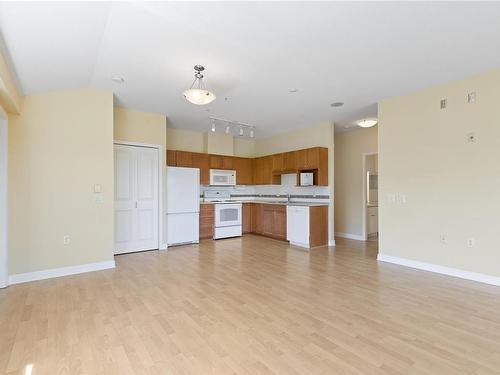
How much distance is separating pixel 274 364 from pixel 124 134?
14.9 ft

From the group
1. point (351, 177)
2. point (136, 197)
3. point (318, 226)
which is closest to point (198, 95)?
point (136, 197)

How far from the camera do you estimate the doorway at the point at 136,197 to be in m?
4.87

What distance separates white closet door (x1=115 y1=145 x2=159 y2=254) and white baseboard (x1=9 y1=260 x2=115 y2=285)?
825mm

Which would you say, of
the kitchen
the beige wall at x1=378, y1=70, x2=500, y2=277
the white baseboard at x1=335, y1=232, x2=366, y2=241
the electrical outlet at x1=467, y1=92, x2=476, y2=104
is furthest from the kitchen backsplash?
the electrical outlet at x1=467, y1=92, x2=476, y2=104

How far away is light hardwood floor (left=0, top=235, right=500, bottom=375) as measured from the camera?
5.95ft

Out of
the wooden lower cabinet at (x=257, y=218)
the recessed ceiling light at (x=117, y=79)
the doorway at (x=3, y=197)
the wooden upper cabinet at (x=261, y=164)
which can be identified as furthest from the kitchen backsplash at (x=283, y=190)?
the doorway at (x=3, y=197)

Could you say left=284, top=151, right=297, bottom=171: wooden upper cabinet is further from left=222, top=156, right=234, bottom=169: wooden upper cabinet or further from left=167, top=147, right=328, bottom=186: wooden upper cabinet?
left=222, top=156, right=234, bottom=169: wooden upper cabinet

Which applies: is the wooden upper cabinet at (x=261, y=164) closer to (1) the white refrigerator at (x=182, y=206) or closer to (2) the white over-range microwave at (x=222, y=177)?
(2) the white over-range microwave at (x=222, y=177)

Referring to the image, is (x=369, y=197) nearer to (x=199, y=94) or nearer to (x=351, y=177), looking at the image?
(x=351, y=177)

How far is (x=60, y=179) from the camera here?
149 inches

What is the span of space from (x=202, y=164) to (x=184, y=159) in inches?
19.5

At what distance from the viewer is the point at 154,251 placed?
514cm

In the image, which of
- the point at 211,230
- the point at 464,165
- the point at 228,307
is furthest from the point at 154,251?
the point at 464,165

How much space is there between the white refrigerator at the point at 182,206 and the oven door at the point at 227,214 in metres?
0.57
